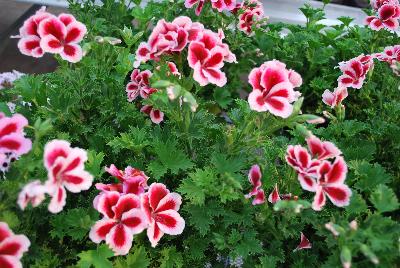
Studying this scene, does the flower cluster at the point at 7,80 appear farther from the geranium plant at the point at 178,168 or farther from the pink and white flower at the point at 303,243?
the pink and white flower at the point at 303,243

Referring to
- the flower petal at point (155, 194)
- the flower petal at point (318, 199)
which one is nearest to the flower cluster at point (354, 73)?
the flower petal at point (318, 199)

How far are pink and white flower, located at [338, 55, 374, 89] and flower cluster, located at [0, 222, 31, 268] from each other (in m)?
0.99

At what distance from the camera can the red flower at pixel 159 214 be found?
2.96ft

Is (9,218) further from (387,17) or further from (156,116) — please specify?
(387,17)

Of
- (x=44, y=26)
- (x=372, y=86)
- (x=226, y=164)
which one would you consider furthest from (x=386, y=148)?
(x=44, y=26)

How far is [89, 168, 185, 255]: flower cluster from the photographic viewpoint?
0.86 m

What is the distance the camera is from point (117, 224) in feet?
2.88

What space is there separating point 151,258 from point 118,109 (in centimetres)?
41

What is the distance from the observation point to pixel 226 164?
1.01 m

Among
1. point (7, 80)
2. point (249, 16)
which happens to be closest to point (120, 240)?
point (7, 80)

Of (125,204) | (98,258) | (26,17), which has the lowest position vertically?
(26,17)

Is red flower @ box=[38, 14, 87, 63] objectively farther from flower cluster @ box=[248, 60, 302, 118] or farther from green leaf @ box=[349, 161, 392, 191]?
green leaf @ box=[349, 161, 392, 191]

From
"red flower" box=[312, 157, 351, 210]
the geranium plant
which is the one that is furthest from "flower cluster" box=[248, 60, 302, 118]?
"red flower" box=[312, 157, 351, 210]

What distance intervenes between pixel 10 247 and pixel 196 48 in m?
0.51
